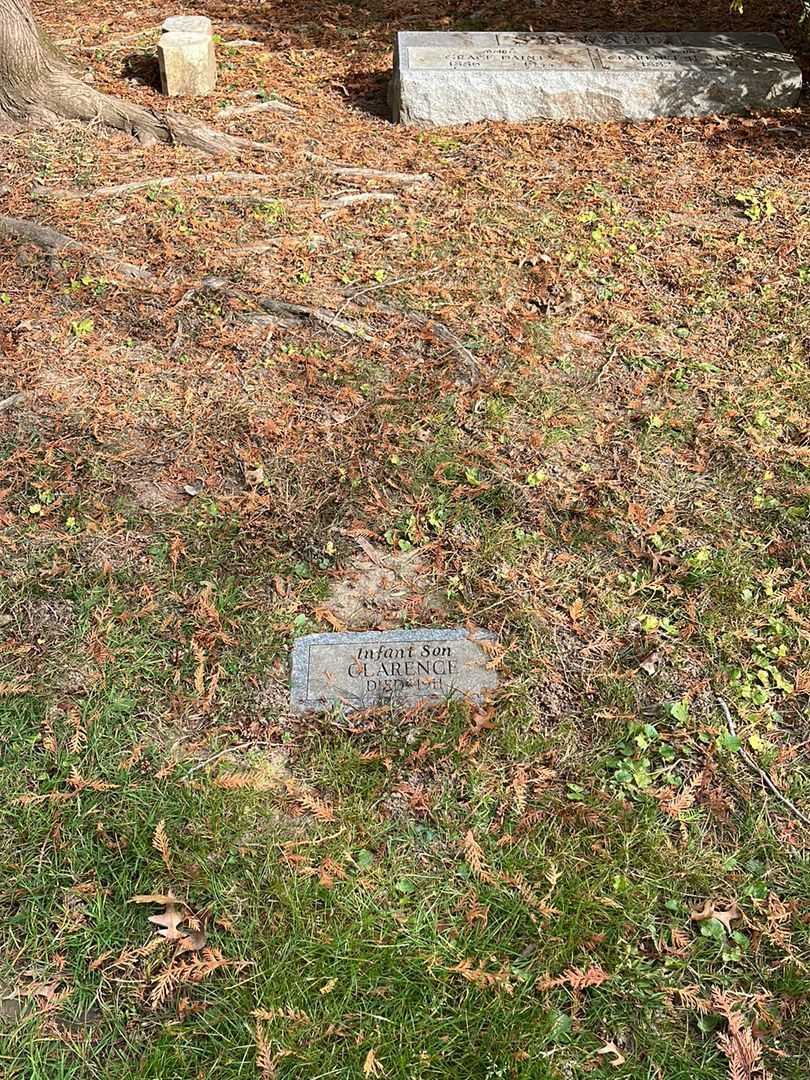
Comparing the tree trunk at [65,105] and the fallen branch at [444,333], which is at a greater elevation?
the tree trunk at [65,105]

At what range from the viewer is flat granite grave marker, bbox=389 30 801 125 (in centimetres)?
602

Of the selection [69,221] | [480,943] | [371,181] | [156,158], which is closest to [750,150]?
[371,181]

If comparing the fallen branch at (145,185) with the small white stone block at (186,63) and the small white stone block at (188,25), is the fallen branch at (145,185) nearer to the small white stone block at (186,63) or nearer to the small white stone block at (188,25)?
the small white stone block at (186,63)

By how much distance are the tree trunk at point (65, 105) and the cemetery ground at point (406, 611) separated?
44 centimetres

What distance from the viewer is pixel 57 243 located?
481 centimetres

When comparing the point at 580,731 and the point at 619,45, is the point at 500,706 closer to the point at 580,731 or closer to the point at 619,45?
the point at 580,731

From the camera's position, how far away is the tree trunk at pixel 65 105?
5.76 m

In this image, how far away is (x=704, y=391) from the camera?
4.03 meters

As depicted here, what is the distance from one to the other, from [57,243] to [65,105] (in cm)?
175

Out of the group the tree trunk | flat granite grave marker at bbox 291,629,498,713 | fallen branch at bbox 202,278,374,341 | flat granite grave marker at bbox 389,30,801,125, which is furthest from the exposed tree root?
flat granite grave marker at bbox 291,629,498,713

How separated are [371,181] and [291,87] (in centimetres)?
186

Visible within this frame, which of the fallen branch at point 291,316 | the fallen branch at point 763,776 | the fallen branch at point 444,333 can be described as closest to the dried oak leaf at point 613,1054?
the fallen branch at point 763,776

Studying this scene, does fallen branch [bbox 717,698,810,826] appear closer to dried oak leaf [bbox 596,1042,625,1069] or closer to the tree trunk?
dried oak leaf [bbox 596,1042,625,1069]

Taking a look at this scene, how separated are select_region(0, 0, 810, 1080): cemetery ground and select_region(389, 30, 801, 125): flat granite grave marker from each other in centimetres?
85
